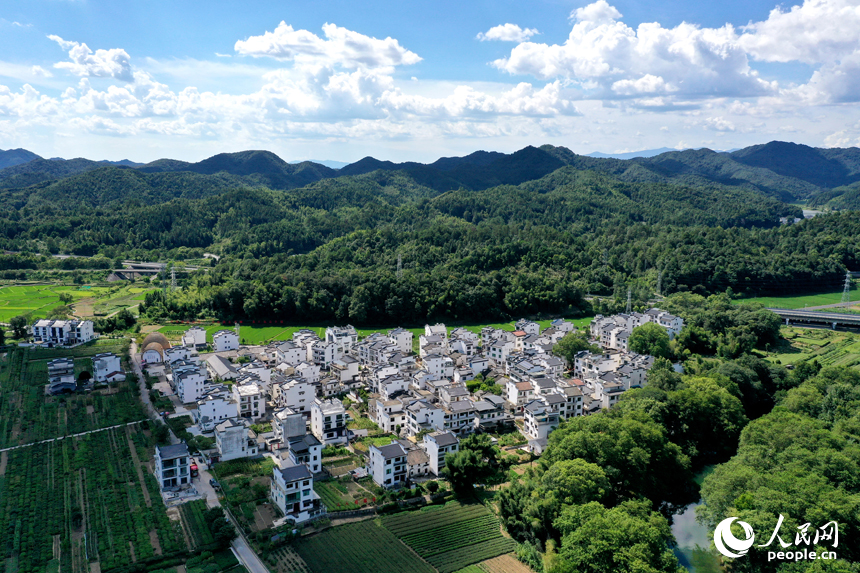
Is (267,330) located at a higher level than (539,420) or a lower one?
lower

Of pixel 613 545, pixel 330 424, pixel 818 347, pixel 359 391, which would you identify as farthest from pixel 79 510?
pixel 818 347

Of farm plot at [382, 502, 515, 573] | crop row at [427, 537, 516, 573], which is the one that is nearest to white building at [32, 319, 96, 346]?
farm plot at [382, 502, 515, 573]

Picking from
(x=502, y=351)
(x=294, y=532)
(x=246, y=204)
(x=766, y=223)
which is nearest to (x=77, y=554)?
(x=294, y=532)

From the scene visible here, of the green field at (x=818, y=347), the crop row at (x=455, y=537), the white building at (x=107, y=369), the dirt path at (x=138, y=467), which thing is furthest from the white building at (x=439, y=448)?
the green field at (x=818, y=347)

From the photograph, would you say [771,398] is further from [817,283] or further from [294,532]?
[817,283]

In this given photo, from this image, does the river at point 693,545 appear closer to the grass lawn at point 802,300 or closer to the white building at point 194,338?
the white building at point 194,338

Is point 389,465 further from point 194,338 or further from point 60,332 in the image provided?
point 60,332
